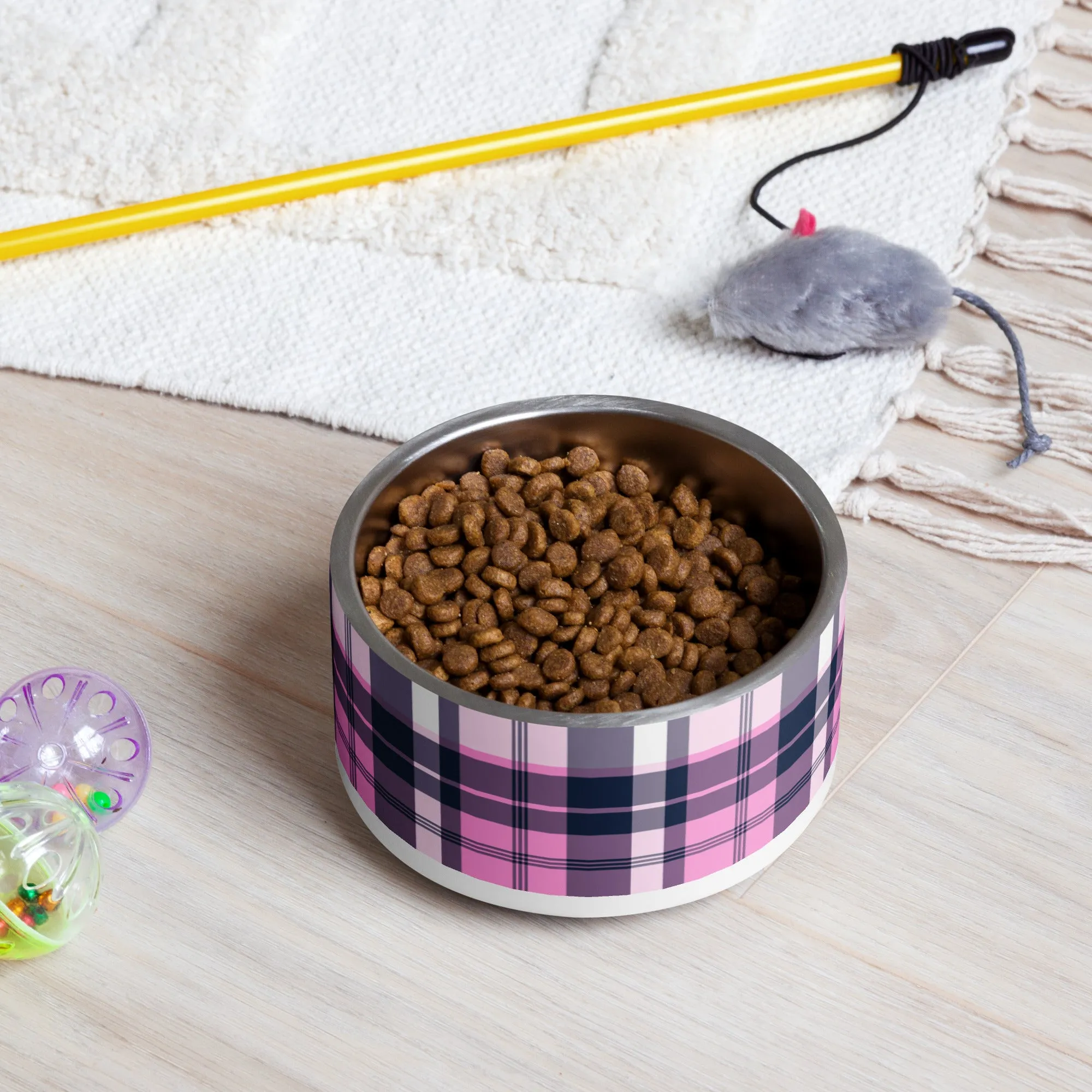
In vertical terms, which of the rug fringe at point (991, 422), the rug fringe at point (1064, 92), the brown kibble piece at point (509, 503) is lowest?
the rug fringe at point (991, 422)

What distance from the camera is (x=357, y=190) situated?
140cm

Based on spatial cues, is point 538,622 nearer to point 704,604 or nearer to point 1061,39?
point 704,604

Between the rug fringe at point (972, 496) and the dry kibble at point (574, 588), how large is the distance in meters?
0.26

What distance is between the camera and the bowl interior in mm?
881

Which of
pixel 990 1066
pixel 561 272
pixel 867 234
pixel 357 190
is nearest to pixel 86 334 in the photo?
pixel 357 190

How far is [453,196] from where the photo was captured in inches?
54.3

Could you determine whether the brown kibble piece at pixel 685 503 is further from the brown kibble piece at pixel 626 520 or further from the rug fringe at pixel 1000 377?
the rug fringe at pixel 1000 377

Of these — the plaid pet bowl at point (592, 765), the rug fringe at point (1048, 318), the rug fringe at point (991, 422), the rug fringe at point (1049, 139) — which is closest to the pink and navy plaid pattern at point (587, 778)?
the plaid pet bowl at point (592, 765)

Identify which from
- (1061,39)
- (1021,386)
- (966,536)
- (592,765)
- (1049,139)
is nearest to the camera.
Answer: (592,765)

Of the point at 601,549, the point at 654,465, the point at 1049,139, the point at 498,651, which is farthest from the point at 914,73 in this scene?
the point at 498,651

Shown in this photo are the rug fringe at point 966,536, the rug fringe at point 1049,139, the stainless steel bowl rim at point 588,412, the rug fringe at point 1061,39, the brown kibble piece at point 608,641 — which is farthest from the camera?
the rug fringe at point 1061,39

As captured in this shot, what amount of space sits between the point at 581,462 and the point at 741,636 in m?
0.17

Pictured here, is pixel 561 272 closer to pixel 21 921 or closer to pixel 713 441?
pixel 713 441

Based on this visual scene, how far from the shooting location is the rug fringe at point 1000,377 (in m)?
1.19
